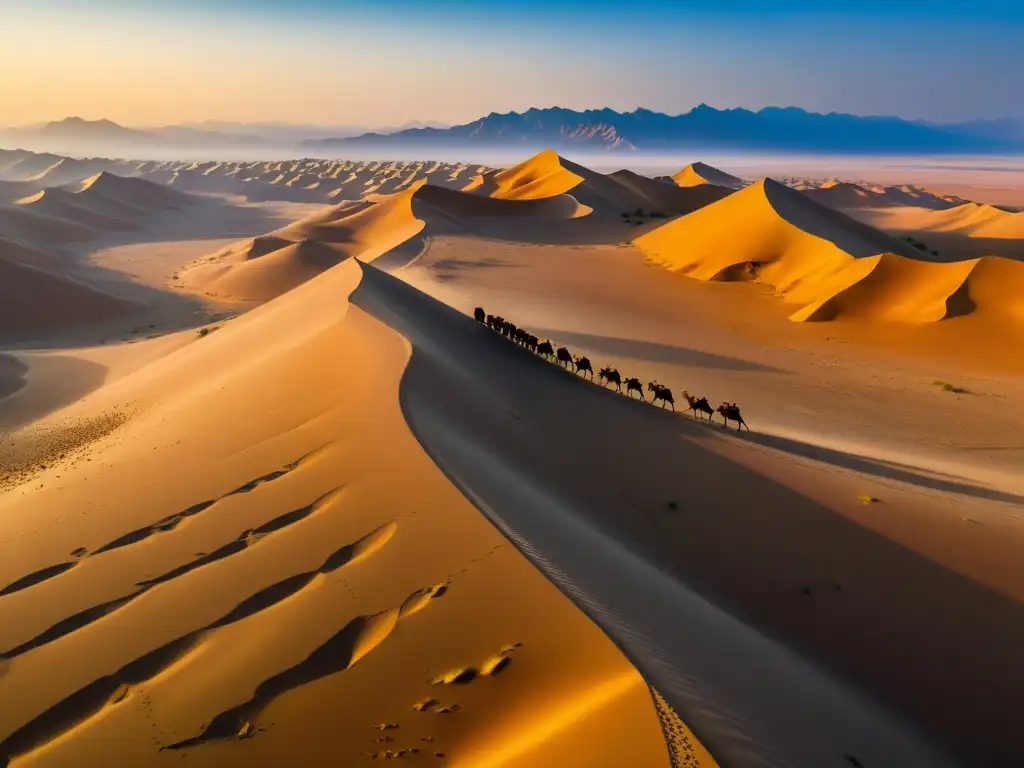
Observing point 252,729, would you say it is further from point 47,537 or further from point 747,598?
point 747,598

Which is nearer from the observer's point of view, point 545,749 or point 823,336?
point 545,749

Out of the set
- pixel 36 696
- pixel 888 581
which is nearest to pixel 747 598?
pixel 888 581

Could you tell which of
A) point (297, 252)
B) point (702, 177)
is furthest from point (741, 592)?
point (702, 177)

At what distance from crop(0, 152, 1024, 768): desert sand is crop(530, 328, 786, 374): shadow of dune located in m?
0.21

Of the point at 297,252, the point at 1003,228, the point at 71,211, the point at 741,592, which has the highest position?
the point at 71,211

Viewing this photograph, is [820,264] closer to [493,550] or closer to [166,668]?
[493,550]

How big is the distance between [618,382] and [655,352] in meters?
6.32

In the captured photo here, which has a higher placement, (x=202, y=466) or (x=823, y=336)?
(x=202, y=466)

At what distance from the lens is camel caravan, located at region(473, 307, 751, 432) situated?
12.0m

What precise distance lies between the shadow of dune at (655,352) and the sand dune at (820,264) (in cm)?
531

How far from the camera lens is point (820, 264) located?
25.4m

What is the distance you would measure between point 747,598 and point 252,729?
188 inches

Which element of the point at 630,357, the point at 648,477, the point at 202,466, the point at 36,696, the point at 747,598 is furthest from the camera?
the point at 630,357

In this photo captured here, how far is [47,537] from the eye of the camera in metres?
6.99
